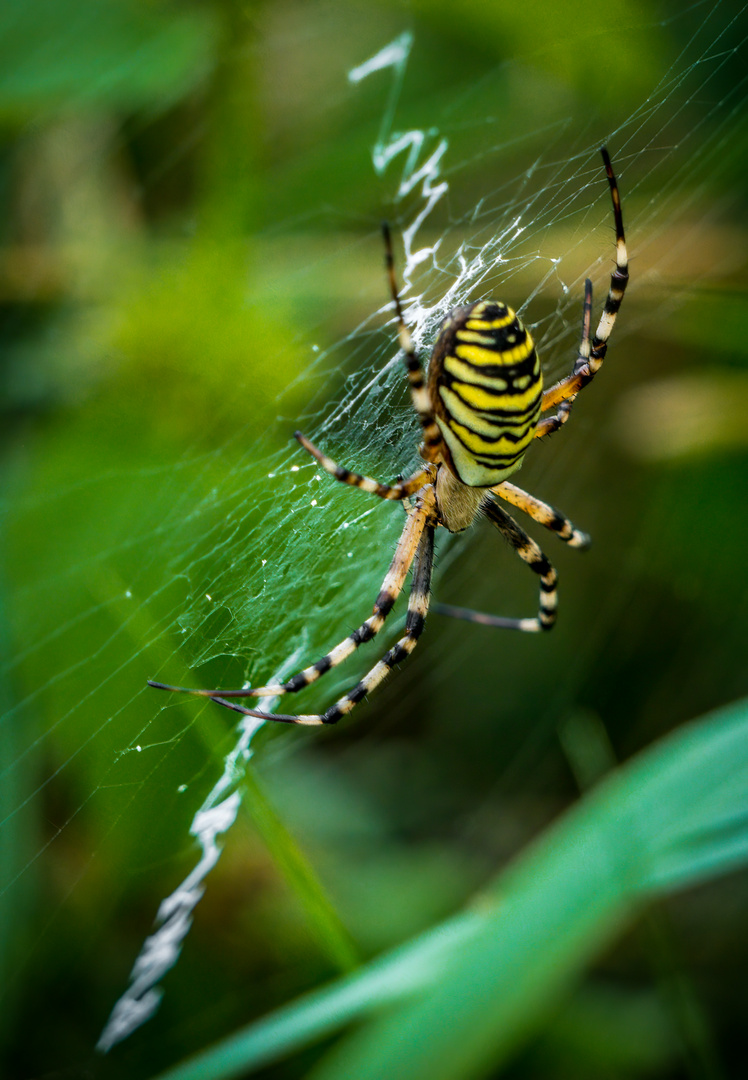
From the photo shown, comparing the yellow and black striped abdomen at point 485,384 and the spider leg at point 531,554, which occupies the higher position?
the yellow and black striped abdomen at point 485,384

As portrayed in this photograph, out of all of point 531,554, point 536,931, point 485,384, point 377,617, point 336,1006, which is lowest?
point 531,554

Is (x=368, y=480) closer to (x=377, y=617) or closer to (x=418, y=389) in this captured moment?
(x=418, y=389)

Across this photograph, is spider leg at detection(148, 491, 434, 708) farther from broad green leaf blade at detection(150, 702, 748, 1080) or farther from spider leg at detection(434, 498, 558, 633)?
broad green leaf blade at detection(150, 702, 748, 1080)

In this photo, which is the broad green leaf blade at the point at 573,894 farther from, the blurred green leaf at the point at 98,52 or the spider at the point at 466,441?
the blurred green leaf at the point at 98,52

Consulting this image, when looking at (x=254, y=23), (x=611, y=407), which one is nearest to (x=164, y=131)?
(x=254, y=23)

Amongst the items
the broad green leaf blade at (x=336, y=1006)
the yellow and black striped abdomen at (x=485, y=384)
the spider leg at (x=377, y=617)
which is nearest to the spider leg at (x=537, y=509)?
the spider leg at (x=377, y=617)

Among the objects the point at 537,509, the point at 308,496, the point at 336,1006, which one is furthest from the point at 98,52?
the point at 336,1006

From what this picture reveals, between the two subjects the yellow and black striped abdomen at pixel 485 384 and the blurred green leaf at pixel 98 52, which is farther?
the blurred green leaf at pixel 98 52
